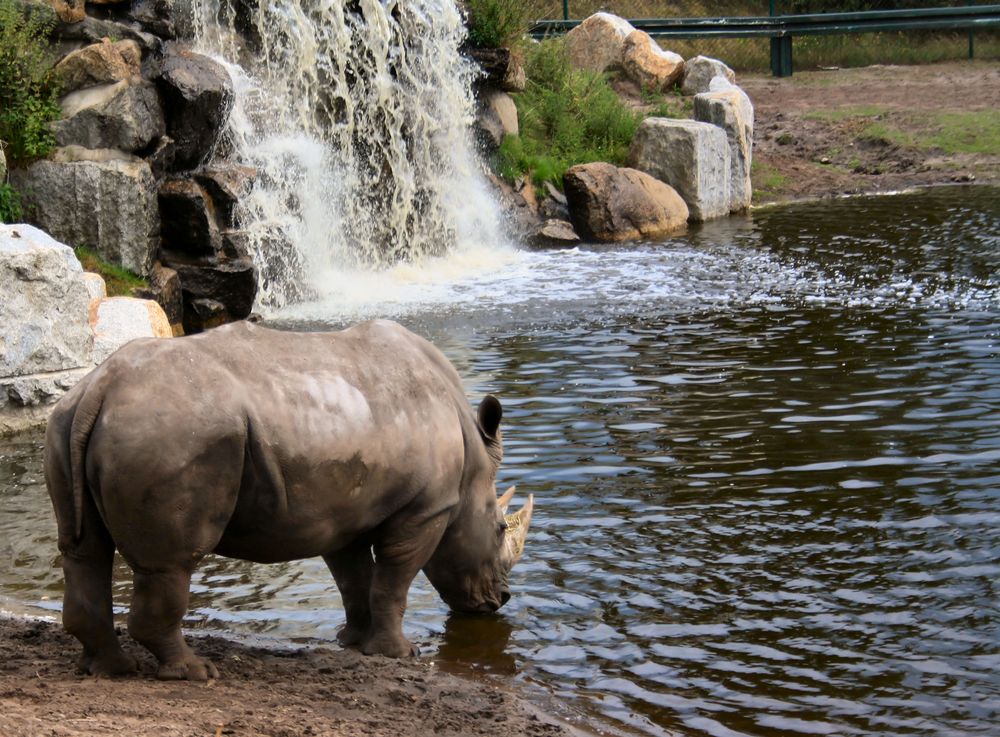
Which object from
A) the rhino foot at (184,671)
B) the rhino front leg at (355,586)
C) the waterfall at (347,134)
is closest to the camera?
the rhino foot at (184,671)

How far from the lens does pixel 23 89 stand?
516 inches

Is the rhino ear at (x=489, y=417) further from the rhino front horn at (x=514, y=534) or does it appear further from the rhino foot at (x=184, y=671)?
the rhino foot at (x=184, y=671)

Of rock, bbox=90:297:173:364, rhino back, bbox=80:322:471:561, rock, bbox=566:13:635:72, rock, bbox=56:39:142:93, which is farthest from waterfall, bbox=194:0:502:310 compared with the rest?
rhino back, bbox=80:322:471:561

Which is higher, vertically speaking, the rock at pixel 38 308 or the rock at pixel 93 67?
the rock at pixel 93 67

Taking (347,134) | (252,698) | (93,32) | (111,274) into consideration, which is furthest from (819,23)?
(252,698)

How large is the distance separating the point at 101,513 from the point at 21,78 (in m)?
9.66

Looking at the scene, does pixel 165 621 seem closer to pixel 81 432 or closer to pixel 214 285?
pixel 81 432

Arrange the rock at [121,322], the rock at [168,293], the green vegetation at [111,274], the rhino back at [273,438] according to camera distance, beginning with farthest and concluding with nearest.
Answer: the rock at [168,293] → the green vegetation at [111,274] → the rock at [121,322] → the rhino back at [273,438]

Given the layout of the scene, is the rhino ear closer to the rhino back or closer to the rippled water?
the rhino back

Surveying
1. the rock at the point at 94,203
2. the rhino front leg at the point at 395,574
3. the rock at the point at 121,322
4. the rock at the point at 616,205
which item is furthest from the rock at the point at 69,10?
the rhino front leg at the point at 395,574

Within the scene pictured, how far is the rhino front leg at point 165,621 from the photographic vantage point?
4.67 metres

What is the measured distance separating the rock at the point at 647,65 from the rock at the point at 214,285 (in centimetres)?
1321

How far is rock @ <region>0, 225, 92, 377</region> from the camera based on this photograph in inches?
380

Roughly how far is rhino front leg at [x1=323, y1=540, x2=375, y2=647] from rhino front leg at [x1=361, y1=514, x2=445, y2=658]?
0.48 feet
